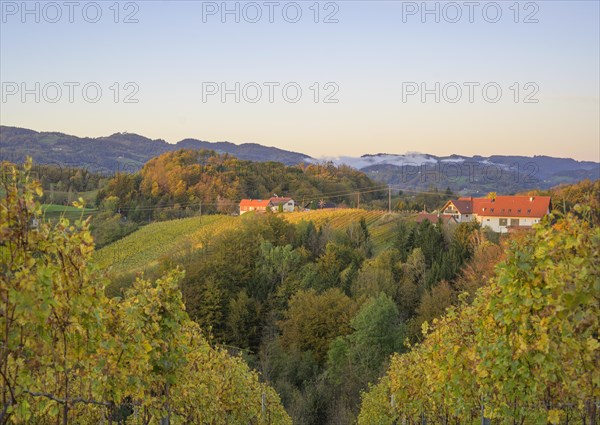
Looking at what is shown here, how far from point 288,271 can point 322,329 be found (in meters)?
9.55

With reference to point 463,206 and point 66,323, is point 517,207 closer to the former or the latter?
point 463,206

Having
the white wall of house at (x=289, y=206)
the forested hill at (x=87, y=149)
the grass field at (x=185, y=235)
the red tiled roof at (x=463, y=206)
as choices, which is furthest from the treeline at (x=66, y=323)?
the forested hill at (x=87, y=149)

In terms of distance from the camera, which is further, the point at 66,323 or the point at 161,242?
the point at 161,242

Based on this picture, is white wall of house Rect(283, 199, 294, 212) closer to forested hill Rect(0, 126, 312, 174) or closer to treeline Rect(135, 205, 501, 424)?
treeline Rect(135, 205, 501, 424)

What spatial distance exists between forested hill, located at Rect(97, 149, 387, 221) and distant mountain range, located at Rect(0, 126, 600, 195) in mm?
12805

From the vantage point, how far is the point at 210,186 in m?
72.2

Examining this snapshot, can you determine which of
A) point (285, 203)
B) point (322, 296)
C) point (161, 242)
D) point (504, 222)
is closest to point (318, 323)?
point (322, 296)

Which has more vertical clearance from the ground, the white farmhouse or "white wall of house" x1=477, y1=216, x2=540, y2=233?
the white farmhouse

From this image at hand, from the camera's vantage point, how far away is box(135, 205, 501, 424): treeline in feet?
89.0

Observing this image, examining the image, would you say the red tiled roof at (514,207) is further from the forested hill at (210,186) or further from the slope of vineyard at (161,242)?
the slope of vineyard at (161,242)

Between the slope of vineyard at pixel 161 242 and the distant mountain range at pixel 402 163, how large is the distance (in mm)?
40616

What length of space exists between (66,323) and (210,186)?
68557 millimetres

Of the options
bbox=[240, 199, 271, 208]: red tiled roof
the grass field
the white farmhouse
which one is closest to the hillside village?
the grass field

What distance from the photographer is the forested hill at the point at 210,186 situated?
6819 centimetres
